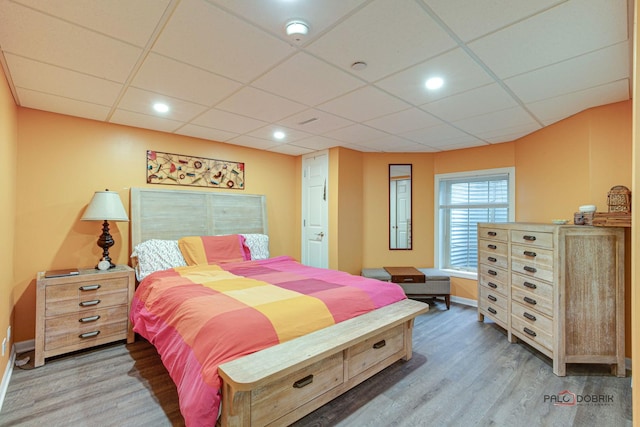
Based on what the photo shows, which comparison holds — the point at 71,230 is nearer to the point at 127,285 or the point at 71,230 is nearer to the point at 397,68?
the point at 127,285

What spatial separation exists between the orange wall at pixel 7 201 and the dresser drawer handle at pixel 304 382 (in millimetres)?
2146

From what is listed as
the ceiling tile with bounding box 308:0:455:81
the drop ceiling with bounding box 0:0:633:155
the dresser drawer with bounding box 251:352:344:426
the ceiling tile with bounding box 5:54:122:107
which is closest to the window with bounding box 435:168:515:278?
the drop ceiling with bounding box 0:0:633:155

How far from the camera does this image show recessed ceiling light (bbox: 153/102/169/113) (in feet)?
9.04

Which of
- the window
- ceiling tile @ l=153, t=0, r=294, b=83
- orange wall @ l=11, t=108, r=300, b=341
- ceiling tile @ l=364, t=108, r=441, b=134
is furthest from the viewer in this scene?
Answer: the window

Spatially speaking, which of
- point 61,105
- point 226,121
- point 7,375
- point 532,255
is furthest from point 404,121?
point 7,375

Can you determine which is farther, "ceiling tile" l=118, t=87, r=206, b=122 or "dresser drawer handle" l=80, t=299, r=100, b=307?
"dresser drawer handle" l=80, t=299, r=100, b=307

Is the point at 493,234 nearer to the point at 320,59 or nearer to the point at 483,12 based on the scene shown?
the point at 483,12

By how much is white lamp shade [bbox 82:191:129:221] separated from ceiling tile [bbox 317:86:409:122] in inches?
90.9

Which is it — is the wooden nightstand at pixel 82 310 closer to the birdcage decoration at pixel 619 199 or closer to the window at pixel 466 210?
the window at pixel 466 210

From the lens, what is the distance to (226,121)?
10.7 ft

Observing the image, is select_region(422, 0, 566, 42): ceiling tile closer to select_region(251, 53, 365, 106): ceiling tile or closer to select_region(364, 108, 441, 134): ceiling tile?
select_region(251, 53, 365, 106): ceiling tile

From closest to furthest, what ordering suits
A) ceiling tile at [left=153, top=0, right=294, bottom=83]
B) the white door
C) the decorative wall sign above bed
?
ceiling tile at [left=153, top=0, right=294, bottom=83] → the decorative wall sign above bed → the white door

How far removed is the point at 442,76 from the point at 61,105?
338cm

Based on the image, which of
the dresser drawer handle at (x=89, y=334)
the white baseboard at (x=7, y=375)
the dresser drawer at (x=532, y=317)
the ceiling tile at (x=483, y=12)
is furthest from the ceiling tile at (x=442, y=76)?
the white baseboard at (x=7, y=375)
